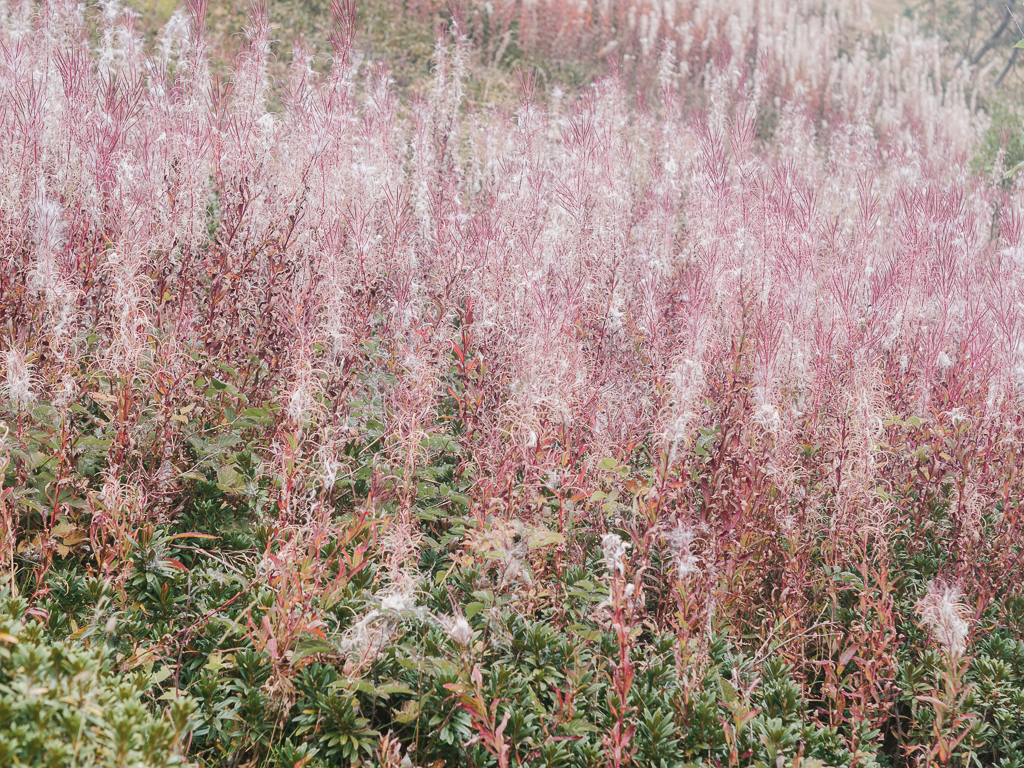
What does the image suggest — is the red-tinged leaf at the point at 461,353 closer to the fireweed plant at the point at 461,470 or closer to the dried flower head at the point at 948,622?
the fireweed plant at the point at 461,470

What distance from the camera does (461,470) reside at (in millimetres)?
3594

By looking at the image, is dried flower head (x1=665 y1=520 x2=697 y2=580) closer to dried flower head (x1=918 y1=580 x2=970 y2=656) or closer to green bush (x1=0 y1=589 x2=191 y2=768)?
dried flower head (x1=918 y1=580 x2=970 y2=656)

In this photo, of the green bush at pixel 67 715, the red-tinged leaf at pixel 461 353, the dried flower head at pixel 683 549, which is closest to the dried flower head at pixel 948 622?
the dried flower head at pixel 683 549

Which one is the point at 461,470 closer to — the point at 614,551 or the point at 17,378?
the point at 614,551

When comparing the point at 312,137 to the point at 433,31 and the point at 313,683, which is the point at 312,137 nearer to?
the point at 313,683

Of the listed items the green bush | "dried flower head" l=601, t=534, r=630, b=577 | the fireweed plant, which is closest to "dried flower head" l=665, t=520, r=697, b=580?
the fireweed plant

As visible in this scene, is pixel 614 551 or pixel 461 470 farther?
pixel 461 470

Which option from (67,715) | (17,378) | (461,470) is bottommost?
(461,470)

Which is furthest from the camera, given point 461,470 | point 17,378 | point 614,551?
point 461,470

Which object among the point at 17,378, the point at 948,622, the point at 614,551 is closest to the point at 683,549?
the point at 614,551

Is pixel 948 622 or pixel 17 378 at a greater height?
pixel 17 378

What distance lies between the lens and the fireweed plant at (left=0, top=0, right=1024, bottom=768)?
8.12ft

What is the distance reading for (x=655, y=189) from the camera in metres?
6.11

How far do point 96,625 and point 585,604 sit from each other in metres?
1.89
